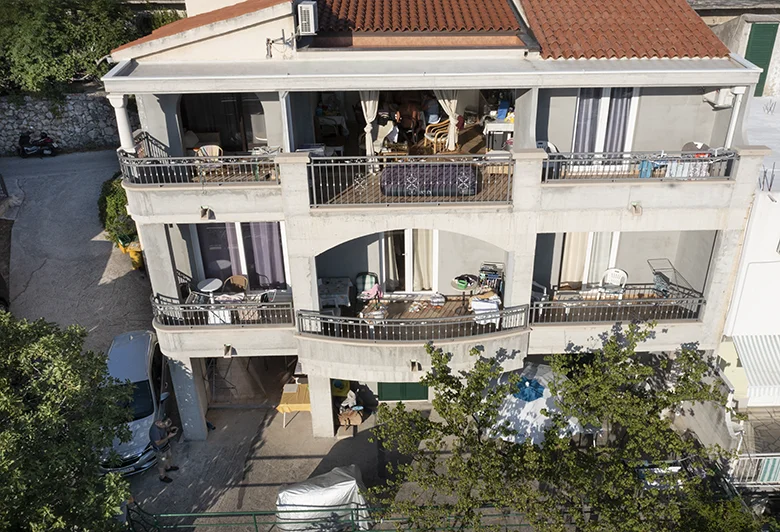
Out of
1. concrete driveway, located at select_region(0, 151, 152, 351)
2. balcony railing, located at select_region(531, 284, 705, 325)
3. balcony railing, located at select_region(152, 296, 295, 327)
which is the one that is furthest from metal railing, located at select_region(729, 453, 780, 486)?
concrete driveway, located at select_region(0, 151, 152, 351)

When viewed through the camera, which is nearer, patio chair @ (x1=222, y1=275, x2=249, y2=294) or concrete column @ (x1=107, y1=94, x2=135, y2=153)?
concrete column @ (x1=107, y1=94, x2=135, y2=153)

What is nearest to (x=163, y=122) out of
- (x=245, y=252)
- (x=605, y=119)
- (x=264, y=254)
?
(x=245, y=252)

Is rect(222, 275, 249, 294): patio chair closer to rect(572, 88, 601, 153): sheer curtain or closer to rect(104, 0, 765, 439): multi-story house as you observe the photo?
rect(104, 0, 765, 439): multi-story house

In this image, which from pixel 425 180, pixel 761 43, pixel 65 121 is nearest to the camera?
pixel 425 180

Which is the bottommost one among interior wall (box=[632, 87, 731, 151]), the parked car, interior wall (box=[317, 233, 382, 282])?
the parked car

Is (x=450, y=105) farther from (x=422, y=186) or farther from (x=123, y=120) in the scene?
(x=123, y=120)

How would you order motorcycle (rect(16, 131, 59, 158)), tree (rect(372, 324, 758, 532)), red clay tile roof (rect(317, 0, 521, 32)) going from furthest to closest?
motorcycle (rect(16, 131, 59, 158)) < red clay tile roof (rect(317, 0, 521, 32)) < tree (rect(372, 324, 758, 532))

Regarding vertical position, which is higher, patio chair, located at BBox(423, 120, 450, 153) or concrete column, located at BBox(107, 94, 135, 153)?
concrete column, located at BBox(107, 94, 135, 153)

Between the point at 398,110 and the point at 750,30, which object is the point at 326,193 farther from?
the point at 750,30
